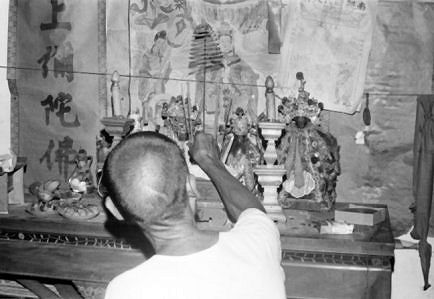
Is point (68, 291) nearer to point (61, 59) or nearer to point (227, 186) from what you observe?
point (61, 59)

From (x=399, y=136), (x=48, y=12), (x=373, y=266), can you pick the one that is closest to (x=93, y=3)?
(x=48, y=12)

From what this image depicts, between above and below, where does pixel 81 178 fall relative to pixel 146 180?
below

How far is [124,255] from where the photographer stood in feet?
8.95

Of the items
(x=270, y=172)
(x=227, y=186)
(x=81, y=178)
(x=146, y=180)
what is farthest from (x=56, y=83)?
(x=146, y=180)

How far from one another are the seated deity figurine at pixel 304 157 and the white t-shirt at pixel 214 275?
141 centimetres

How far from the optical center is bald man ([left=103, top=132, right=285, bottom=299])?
143 centimetres

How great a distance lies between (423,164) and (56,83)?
215 cm

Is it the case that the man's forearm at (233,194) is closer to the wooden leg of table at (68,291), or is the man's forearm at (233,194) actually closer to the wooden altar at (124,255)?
the wooden altar at (124,255)

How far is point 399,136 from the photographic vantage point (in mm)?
3404

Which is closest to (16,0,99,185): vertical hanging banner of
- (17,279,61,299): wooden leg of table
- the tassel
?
(17,279,61,299): wooden leg of table

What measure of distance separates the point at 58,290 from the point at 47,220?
549mm

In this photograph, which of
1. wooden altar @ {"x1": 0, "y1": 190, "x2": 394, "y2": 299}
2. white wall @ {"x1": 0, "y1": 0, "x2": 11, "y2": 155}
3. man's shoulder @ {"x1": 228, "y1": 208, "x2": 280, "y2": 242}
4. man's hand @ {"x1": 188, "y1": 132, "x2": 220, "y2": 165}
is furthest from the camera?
white wall @ {"x1": 0, "y1": 0, "x2": 11, "y2": 155}

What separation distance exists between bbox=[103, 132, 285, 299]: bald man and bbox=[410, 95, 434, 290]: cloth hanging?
195cm

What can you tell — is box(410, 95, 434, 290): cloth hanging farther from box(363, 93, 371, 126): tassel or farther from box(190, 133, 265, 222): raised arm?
box(190, 133, 265, 222): raised arm
